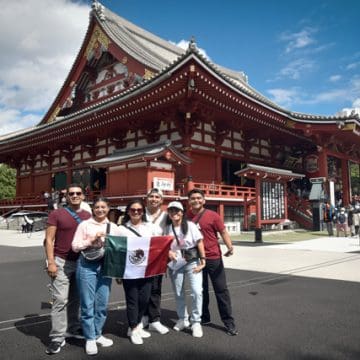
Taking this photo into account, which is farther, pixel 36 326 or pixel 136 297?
pixel 36 326

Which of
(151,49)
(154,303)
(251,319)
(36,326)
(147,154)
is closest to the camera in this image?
(154,303)

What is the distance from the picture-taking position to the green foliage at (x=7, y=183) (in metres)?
45.6

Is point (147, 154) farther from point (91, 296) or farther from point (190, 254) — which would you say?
point (91, 296)

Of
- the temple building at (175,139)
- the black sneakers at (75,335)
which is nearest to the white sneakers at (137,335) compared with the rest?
the black sneakers at (75,335)

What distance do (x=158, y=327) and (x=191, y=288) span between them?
58 centimetres

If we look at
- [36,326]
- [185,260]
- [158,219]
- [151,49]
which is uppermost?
[151,49]

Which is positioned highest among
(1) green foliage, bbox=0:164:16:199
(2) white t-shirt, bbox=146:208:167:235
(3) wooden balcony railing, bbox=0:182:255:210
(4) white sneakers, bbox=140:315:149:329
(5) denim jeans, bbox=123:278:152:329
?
(1) green foliage, bbox=0:164:16:199

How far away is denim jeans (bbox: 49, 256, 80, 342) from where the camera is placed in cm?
353

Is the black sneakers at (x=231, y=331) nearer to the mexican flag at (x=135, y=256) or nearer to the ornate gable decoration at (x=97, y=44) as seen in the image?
the mexican flag at (x=135, y=256)

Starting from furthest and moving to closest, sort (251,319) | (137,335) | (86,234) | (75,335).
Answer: (251,319) → (75,335) → (137,335) → (86,234)

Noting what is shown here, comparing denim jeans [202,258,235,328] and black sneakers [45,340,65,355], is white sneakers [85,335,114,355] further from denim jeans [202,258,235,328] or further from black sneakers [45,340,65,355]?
denim jeans [202,258,235,328]

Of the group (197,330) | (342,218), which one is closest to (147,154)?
(342,218)

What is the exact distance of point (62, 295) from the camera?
11.8 ft

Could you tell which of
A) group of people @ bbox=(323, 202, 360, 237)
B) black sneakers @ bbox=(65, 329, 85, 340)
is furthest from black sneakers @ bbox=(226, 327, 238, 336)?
group of people @ bbox=(323, 202, 360, 237)
